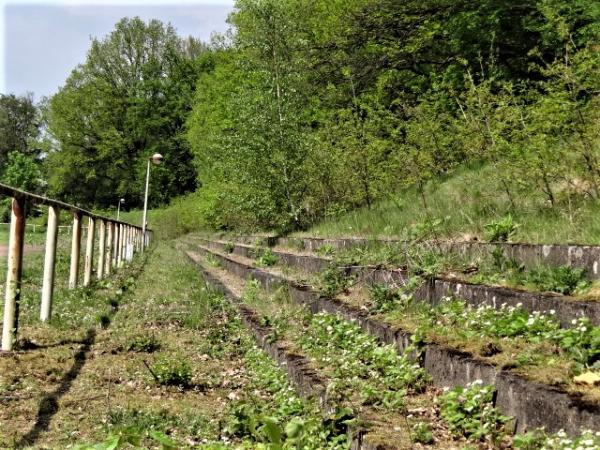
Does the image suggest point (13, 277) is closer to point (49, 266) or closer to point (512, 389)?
point (49, 266)

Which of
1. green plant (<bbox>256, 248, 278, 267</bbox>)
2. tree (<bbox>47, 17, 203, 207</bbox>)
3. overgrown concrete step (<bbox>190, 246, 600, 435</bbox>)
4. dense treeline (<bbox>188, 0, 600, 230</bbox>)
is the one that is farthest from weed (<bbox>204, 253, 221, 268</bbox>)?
tree (<bbox>47, 17, 203, 207</bbox>)

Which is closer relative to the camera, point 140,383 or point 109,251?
point 140,383

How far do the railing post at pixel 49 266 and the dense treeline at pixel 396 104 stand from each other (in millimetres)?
5096

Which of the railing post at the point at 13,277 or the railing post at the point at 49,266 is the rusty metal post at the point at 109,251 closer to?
the railing post at the point at 49,266

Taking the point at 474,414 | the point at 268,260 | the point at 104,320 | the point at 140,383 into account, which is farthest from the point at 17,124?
the point at 474,414

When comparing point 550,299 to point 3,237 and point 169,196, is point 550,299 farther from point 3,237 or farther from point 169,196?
point 169,196

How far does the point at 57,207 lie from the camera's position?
7484mm

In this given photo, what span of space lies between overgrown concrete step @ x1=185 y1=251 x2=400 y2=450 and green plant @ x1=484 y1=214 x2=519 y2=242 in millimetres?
1952

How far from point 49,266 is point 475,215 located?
4.93 meters

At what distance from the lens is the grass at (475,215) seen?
4.77m

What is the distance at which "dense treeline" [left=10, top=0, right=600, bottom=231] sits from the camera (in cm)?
610

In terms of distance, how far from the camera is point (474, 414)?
2.97 m

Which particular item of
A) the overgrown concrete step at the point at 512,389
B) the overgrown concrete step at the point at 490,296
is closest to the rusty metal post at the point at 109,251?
the overgrown concrete step at the point at 490,296

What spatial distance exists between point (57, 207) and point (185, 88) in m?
52.4
